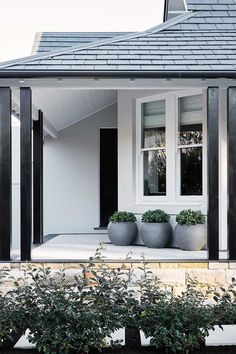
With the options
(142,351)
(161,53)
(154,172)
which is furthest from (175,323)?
(154,172)

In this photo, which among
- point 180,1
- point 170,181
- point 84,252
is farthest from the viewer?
point 180,1

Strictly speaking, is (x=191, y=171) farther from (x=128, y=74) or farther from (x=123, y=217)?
(x=128, y=74)

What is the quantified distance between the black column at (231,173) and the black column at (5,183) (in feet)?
9.93

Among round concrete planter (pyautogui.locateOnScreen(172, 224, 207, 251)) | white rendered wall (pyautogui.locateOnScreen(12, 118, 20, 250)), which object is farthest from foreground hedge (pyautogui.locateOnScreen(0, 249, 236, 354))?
white rendered wall (pyautogui.locateOnScreen(12, 118, 20, 250))

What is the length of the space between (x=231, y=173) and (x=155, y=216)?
6.23ft

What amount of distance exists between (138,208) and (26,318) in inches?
179

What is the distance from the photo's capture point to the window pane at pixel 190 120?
26.8 feet

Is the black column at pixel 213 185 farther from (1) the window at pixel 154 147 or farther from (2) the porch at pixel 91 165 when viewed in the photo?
(1) the window at pixel 154 147

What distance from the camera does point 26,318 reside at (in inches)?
173

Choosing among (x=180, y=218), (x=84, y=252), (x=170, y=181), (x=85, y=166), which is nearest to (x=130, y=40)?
(x=170, y=181)

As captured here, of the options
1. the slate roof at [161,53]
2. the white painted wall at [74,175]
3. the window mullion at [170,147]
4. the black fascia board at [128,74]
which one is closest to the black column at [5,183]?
the black fascia board at [128,74]

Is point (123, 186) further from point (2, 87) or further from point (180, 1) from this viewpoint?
point (180, 1)

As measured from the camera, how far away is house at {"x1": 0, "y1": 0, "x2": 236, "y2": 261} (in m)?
6.52

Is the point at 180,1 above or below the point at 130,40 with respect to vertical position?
above
